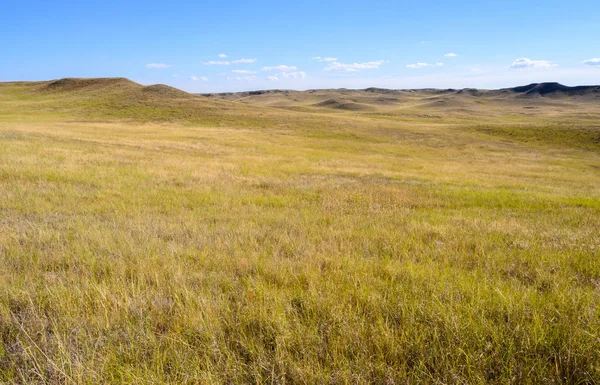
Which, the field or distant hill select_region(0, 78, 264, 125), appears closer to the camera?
the field

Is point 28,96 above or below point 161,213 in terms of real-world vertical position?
above

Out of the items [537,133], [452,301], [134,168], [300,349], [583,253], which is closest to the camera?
[300,349]

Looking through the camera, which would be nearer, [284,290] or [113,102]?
[284,290]

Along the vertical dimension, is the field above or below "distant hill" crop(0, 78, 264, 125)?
below

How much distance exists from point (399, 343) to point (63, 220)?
23.4 feet

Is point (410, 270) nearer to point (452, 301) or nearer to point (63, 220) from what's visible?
point (452, 301)

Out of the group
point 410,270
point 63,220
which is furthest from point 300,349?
point 63,220

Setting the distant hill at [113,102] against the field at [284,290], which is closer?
the field at [284,290]

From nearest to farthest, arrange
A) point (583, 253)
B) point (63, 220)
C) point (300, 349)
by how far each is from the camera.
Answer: point (300, 349), point (583, 253), point (63, 220)

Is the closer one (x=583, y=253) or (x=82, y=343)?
(x=82, y=343)

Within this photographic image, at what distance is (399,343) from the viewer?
2777 mm

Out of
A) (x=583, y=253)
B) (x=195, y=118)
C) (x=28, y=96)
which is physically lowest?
(x=583, y=253)

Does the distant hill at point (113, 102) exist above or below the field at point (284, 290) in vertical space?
above

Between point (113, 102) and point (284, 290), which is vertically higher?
point (113, 102)
